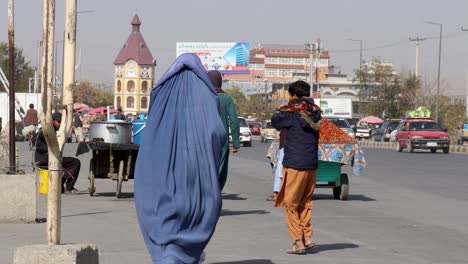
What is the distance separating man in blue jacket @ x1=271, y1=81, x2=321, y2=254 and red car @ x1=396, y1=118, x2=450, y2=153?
38.6m

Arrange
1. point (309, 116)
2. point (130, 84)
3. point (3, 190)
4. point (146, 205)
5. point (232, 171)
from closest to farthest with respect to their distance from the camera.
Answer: point (146, 205) < point (309, 116) < point (3, 190) < point (232, 171) < point (130, 84)

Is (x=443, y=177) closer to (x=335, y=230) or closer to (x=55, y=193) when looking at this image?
(x=335, y=230)

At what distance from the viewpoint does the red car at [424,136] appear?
49.4m

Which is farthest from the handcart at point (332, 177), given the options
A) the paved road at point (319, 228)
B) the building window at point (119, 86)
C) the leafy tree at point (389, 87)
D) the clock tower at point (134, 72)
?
the building window at point (119, 86)

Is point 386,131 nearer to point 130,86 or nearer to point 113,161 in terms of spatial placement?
point 113,161

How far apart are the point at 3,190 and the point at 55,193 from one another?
16.8 feet

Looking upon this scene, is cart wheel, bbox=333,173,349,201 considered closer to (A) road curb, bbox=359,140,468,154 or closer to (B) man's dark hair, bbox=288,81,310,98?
(B) man's dark hair, bbox=288,81,310,98

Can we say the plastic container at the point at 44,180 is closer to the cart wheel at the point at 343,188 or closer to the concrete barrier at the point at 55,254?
the concrete barrier at the point at 55,254

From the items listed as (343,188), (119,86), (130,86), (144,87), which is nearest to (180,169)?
(343,188)

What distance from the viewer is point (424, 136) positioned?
1948 inches

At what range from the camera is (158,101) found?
7.95m

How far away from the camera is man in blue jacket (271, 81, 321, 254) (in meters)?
11.1

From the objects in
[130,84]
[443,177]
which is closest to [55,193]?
[443,177]

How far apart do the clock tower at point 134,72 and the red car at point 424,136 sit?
445 feet
